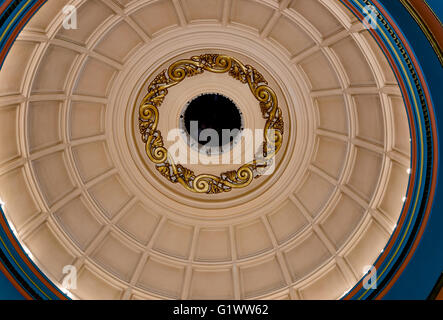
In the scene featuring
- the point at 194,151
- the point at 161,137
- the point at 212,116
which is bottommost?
the point at 194,151

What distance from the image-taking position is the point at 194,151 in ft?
52.1

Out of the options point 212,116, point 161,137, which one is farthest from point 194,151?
point 212,116

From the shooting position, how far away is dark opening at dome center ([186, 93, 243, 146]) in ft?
51.1

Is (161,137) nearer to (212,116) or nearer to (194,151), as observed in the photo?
(194,151)

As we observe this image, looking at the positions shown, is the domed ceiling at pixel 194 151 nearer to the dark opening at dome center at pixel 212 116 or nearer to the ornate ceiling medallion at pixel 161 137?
the ornate ceiling medallion at pixel 161 137

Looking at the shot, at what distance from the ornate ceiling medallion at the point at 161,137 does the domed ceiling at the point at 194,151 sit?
0.23 meters

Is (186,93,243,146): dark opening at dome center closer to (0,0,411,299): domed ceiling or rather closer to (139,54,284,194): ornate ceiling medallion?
(0,0,411,299): domed ceiling

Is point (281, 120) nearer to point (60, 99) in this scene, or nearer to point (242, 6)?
point (242, 6)

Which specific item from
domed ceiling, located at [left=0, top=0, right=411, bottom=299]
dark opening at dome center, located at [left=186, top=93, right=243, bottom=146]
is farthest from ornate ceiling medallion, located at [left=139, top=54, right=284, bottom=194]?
dark opening at dome center, located at [left=186, top=93, right=243, bottom=146]

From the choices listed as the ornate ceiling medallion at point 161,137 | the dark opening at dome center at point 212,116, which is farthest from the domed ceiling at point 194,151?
the dark opening at dome center at point 212,116

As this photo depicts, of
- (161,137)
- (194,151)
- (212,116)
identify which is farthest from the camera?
(194,151)

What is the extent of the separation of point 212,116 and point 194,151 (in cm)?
153

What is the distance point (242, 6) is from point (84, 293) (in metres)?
10.6

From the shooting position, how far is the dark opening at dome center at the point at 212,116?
51.1 feet
